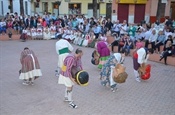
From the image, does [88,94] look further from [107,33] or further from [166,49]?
[107,33]

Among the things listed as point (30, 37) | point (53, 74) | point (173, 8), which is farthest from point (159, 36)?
Result: point (173, 8)

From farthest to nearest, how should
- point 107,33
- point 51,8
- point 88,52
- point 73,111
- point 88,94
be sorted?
point 51,8 < point 107,33 < point 88,52 < point 88,94 < point 73,111

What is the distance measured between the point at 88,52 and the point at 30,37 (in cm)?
698

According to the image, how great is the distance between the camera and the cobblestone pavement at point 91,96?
6996mm

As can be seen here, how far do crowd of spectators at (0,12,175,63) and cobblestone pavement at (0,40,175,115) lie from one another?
3.51 meters

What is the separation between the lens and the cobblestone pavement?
6996 mm

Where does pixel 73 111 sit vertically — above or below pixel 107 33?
below

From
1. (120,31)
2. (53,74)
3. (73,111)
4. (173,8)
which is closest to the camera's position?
(73,111)

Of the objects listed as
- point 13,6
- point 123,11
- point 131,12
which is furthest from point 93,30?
point 13,6

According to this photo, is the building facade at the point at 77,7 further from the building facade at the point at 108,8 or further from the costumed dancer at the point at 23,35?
the costumed dancer at the point at 23,35

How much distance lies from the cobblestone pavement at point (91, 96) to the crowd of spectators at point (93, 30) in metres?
3.51

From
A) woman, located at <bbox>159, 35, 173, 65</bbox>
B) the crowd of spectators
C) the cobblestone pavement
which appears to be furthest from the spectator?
the cobblestone pavement

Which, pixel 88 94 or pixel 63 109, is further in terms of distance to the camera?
pixel 88 94

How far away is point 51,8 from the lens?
3788 cm
